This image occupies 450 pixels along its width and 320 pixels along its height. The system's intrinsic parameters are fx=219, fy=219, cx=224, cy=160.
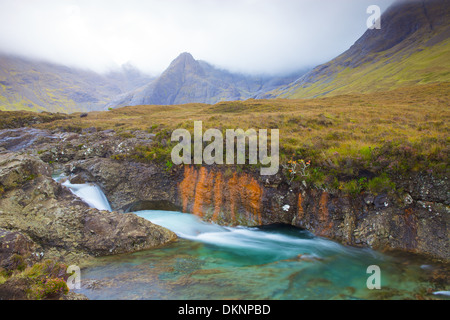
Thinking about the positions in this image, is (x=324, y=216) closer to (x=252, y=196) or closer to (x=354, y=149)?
(x=252, y=196)

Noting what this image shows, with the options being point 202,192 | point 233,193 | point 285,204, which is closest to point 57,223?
point 202,192

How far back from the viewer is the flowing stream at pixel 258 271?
7441mm

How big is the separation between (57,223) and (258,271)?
10.1 metres

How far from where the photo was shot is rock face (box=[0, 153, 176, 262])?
10180 millimetres

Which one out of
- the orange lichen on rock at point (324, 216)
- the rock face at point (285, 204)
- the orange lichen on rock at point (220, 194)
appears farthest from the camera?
the orange lichen on rock at point (220, 194)

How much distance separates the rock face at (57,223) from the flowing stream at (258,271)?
84cm

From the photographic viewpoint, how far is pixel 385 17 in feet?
607

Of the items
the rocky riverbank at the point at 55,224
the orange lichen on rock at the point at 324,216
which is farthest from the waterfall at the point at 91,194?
the orange lichen on rock at the point at 324,216

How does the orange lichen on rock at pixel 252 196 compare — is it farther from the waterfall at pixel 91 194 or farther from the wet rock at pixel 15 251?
the wet rock at pixel 15 251

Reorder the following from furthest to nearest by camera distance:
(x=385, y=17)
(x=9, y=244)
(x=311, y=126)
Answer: (x=385, y=17) → (x=311, y=126) → (x=9, y=244)

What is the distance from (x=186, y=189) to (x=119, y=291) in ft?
30.2

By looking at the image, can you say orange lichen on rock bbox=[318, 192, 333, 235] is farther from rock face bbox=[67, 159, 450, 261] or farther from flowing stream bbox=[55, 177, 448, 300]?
flowing stream bbox=[55, 177, 448, 300]

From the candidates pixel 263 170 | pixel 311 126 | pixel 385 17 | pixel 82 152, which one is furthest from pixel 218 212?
pixel 385 17
